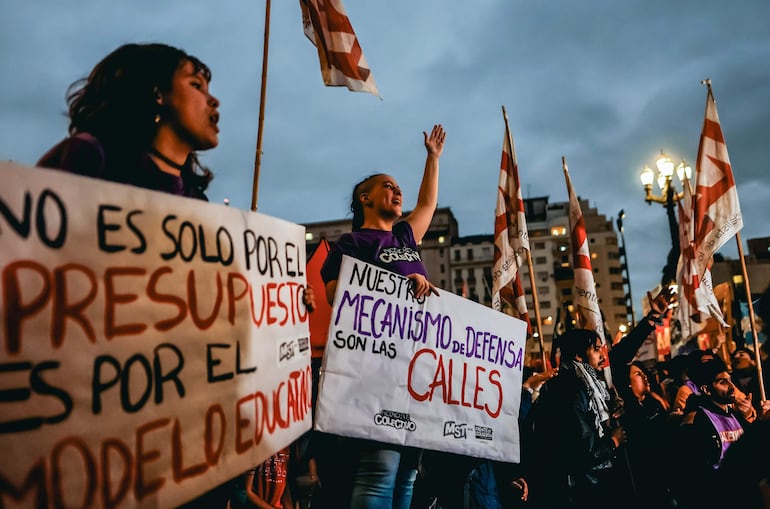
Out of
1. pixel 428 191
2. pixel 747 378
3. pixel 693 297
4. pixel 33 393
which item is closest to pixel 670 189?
pixel 693 297

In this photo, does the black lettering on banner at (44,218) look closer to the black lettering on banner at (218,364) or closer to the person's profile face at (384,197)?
the black lettering on banner at (218,364)

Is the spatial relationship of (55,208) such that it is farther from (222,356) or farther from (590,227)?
(590,227)

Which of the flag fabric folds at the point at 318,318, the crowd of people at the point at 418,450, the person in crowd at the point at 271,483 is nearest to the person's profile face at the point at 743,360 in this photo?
the crowd of people at the point at 418,450

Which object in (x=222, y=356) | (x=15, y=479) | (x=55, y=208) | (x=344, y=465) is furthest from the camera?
(x=344, y=465)

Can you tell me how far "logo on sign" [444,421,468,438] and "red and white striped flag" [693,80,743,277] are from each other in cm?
535

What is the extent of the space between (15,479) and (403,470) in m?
2.31

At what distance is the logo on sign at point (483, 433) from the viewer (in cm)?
366

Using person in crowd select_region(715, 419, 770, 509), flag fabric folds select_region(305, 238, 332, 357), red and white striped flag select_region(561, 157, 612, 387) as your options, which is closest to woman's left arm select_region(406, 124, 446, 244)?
flag fabric folds select_region(305, 238, 332, 357)

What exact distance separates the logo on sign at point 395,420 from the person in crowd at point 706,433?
2.80 meters

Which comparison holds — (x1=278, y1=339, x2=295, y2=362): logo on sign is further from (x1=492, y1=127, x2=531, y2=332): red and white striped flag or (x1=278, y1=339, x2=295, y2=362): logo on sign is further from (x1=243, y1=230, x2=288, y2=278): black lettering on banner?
(x1=492, y1=127, x2=531, y2=332): red and white striped flag

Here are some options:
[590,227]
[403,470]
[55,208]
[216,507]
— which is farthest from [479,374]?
[590,227]

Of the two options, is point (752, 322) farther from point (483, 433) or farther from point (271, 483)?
point (271, 483)

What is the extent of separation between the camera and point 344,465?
11.1ft

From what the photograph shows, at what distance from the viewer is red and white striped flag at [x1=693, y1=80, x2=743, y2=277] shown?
7.38m
